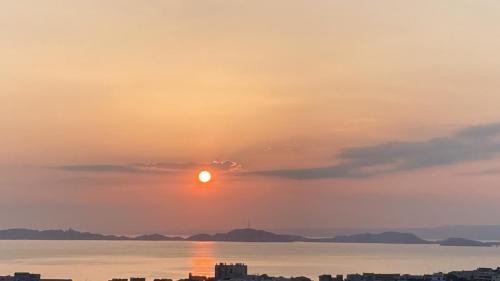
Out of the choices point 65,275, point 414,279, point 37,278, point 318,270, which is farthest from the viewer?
point 318,270

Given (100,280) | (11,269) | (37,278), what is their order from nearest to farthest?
(37,278)
(100,280)
(11,269)

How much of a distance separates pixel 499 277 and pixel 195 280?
96.7 ft

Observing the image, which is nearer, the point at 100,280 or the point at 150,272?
the point at 100,280

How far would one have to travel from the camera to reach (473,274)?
3022 inches

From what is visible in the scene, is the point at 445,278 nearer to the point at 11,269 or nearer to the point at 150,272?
the point at 150,272

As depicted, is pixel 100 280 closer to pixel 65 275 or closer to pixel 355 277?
pixel 65 275

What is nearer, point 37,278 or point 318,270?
point 37,278

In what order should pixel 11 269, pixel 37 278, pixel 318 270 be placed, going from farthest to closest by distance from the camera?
pixel 318 270
pixel 11 269
pixel 37 278

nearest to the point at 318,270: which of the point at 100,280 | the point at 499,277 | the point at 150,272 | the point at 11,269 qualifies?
the point at 150,272

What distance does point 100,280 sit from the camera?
326ft

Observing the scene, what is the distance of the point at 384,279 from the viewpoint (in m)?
71.6

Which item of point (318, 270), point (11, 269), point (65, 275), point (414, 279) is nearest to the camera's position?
point (414, 279)

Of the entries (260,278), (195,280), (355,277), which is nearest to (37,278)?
(195,280)

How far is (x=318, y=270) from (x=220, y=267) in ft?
184
